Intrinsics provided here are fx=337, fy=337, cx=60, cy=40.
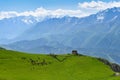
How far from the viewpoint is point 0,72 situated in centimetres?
17525

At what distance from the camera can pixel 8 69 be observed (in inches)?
7456

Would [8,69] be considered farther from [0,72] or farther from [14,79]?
[14,79]

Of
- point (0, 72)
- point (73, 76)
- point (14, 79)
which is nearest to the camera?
point (14, 79)

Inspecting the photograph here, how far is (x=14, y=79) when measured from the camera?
157375mm

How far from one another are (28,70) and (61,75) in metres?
19.6

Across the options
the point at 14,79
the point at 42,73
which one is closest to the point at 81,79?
the point at 42,73

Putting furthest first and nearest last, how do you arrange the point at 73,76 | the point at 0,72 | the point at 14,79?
the point at 73,76
the point at 0,72
the point at 14,79

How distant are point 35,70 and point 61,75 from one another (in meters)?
16.8

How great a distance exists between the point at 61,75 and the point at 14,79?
3870 cm

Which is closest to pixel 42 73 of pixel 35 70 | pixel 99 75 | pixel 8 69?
pixel 35 70

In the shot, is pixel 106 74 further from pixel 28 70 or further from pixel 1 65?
pixel 1 65

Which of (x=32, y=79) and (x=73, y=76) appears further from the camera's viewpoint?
(x=73, y=76)

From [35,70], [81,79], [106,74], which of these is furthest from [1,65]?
[106,74]

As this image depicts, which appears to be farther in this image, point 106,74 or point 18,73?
point 106,74
